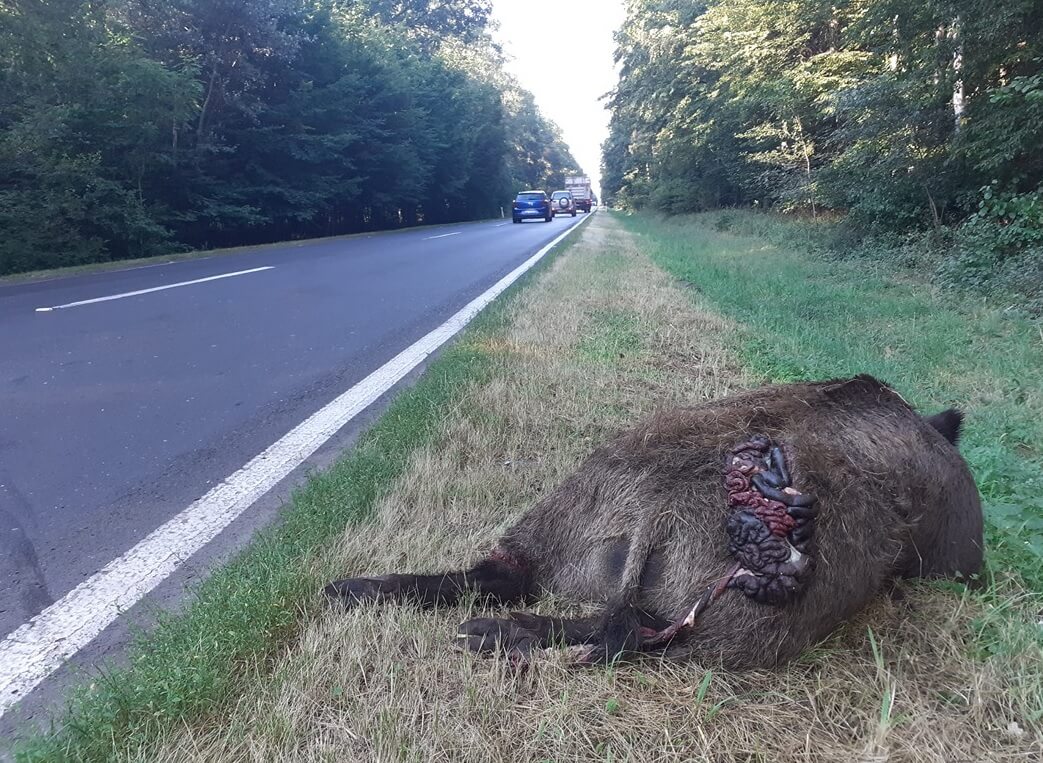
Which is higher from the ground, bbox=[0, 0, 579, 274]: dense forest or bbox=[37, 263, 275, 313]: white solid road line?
bbox=[0, 0, 579, 274]: dense forest

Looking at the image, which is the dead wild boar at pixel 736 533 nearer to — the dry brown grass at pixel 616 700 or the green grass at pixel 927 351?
the dry brown grass at pixel 616 700

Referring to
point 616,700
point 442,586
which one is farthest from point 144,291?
point 616,700

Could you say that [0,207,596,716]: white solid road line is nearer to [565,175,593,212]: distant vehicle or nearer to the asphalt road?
the asphalt road

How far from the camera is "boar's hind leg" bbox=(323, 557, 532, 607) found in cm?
237

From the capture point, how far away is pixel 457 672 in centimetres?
206

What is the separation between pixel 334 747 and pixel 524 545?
0.96 meters

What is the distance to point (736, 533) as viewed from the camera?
1879 millimetres

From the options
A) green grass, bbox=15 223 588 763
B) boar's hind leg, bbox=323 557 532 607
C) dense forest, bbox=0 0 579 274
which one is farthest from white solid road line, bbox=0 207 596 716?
dense forest, bbox=0 0 579 274

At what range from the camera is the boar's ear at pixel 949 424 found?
2588mm

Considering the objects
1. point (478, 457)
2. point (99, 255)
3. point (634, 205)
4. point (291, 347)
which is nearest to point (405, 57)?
point (634, 205)

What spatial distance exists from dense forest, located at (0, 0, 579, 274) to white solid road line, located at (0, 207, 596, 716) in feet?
44.6

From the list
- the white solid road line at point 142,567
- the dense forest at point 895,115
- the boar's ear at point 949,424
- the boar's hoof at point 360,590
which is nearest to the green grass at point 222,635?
the boar's hoof at point 360,590

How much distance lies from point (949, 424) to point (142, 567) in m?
2.99

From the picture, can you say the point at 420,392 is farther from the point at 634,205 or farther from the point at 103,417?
the point at 634,205
